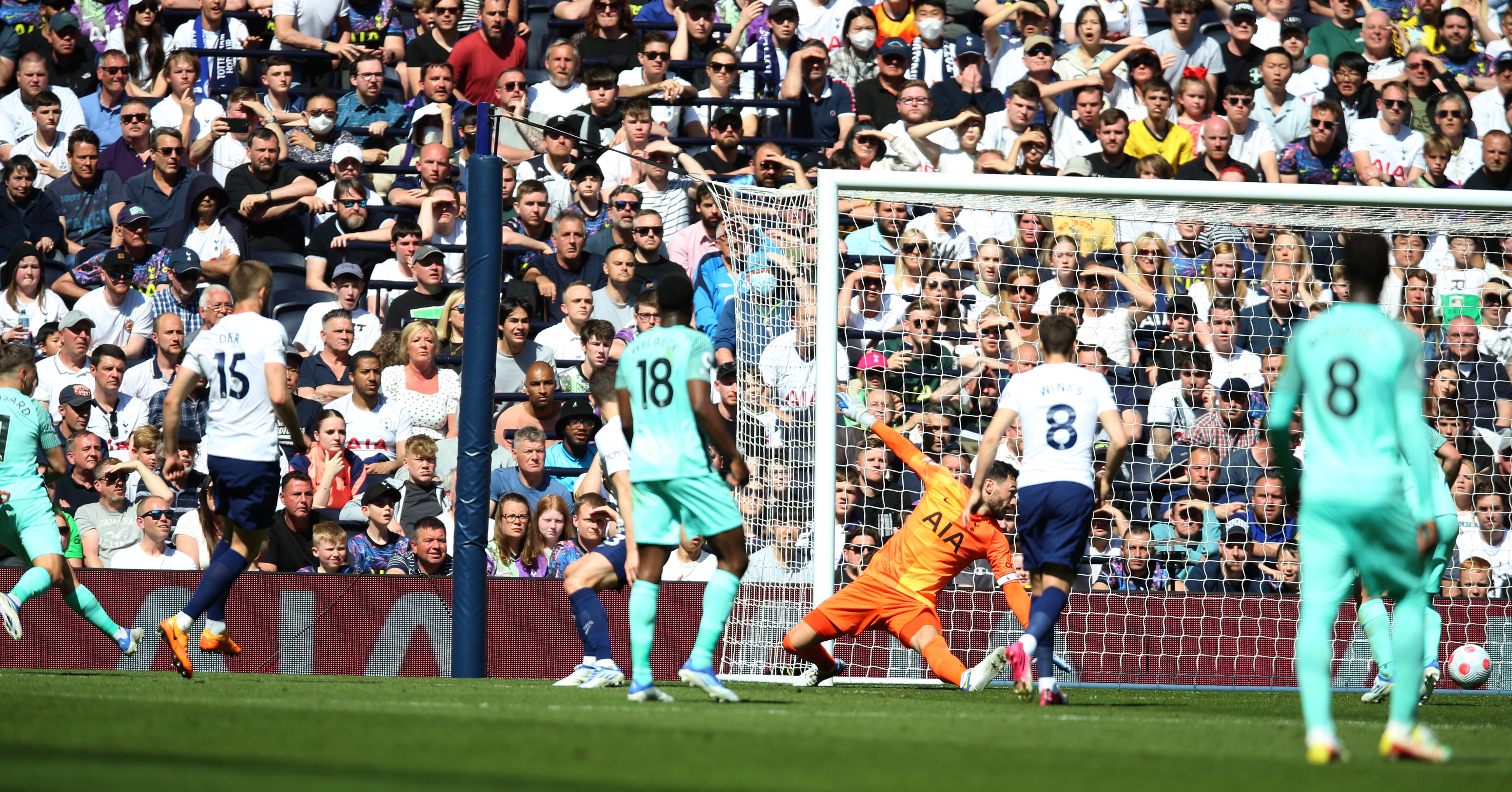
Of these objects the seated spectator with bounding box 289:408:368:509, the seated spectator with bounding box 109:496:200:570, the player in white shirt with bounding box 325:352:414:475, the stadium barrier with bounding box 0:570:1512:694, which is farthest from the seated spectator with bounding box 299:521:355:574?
the player in white shirt with bounding box 325:352:414:475

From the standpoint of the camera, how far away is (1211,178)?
15.3 m

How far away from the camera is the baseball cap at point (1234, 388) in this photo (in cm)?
1270

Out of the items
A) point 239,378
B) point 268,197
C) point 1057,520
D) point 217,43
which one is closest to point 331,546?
point 239,378

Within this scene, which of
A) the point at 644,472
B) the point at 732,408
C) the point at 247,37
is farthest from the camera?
the point at 247,37

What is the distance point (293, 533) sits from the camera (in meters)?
11.8

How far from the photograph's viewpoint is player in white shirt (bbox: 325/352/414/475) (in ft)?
41.7

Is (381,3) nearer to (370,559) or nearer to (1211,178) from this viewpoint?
(370,559)

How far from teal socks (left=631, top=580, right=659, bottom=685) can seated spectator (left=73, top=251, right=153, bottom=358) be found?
26.3 ft

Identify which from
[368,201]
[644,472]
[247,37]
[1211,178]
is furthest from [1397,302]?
[247,37]

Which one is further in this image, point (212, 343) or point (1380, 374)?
point (212, 343)

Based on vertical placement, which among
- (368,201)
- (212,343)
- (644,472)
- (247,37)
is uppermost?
(247,37)

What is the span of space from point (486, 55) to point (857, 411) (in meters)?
6.93

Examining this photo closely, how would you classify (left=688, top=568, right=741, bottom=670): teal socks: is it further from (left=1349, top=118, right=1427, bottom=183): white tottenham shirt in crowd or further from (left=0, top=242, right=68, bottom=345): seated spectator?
(left=1349, top=118, right=1427, bottom=183): white tottenham shirt in crowd

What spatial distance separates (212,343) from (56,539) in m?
1.70
